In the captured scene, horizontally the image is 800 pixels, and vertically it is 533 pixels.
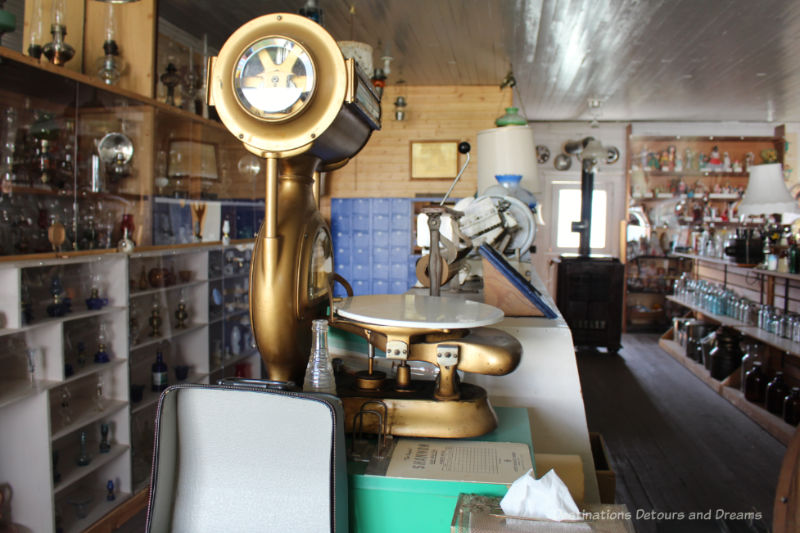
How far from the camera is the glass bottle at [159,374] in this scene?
3592mm

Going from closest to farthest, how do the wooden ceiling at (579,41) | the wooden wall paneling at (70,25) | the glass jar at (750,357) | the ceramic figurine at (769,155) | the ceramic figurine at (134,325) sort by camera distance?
the wooden wall paneling at (70,25) → the ceramic figurine at (134,325) → the wooden ceiling at (579,41) → the glass jar at (750,357) → the ceramic figurine at (769,155)

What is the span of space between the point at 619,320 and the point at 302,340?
→ 5.72 m

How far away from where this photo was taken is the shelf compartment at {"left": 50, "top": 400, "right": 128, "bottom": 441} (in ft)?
8.97

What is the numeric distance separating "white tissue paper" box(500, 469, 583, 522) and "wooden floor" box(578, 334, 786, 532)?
1.99 metres

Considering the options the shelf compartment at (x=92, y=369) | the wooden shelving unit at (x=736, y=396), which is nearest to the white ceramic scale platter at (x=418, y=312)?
the shelf compartment at (x=92, y=369)

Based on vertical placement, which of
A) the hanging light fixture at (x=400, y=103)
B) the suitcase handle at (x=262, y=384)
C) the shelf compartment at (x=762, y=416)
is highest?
the hanging light fixture at (x=400, y=103)

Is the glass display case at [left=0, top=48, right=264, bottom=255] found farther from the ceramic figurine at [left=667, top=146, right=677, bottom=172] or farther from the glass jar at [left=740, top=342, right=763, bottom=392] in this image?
the ceramic figurine at [left=667, top=146, right=677, bottom=172]

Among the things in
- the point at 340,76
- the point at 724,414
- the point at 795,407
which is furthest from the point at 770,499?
the point at 340,76

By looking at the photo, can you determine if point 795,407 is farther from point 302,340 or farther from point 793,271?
point 302,340

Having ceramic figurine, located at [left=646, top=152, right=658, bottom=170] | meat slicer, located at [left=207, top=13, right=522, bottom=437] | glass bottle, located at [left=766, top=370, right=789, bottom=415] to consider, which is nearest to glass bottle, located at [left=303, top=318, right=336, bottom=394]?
meat slicer, located at [left=207, top=13, right=522, bottom=437]

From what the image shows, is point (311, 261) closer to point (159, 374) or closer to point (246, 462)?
point (246, 462)

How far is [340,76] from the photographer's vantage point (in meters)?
1.26

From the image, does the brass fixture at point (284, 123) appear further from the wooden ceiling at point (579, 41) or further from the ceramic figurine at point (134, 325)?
the wooden ceiling at point (579, 41)

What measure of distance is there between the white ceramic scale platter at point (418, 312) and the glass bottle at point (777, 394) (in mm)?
3756
